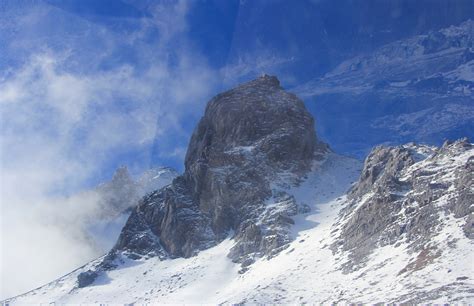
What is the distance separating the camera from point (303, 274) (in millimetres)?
116125

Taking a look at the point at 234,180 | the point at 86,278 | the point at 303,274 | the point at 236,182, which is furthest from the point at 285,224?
the point at 86,278

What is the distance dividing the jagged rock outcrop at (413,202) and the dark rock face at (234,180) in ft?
59.0

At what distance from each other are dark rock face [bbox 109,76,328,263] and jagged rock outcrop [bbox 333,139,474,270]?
59.0ft

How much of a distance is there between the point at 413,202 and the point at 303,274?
754 inches

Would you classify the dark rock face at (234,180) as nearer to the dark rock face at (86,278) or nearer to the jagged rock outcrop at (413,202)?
the dark rock face at (86,278)

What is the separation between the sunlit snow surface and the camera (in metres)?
94.6

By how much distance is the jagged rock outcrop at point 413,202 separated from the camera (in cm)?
10631

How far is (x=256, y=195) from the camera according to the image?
155 meters

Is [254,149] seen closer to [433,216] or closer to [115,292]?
[115,292]

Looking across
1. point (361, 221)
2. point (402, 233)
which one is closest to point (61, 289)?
point (361, 221)

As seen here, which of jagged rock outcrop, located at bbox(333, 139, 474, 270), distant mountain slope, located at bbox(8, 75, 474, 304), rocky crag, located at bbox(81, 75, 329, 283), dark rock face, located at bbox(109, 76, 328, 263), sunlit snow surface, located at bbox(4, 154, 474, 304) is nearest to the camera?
sunlit snow surface, located at bbox(4, 154, 474, 304)

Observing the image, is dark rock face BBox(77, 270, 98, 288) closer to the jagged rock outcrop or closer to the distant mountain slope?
the distant mountain slope

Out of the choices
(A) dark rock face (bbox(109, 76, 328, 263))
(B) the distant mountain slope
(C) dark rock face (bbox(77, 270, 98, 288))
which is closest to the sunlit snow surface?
(B) the distant mountain slope

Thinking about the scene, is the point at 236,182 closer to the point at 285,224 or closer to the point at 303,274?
the point at 285,224
